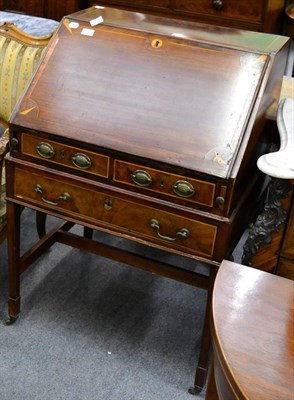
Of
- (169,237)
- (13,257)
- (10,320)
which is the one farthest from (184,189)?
(10,320)

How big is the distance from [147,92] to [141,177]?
25 centimetres

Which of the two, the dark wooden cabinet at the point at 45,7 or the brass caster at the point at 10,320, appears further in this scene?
the dark wooden cabinet at the point at 45,7

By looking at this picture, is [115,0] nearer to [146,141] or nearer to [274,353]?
[146,141]

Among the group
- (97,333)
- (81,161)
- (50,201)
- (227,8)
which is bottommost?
(97,333)

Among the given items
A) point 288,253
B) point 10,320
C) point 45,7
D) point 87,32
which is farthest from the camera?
point 45,7

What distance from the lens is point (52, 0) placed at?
3.39 metres

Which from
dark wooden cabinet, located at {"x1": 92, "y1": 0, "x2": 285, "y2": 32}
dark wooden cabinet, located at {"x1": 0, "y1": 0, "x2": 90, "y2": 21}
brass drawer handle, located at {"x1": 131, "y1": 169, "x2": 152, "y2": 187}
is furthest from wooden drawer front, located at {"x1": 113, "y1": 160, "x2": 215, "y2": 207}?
dark wooden cabinet, located at {"x1": 0, "y1": 0, "x2": 90, "y2": 21}

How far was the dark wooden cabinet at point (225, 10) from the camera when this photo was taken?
287 cm

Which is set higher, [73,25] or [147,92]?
[73,25]

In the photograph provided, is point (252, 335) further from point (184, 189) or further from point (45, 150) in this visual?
point (45, 150)

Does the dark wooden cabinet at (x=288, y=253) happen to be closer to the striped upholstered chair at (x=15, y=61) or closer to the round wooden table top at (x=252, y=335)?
the round wooden table top at (x=252, y=335)

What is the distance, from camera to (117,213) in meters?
1.71

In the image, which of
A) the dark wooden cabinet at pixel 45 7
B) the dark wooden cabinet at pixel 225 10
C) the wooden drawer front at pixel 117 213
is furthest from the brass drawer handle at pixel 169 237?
the dark wooden cabinet at pixel 45 7

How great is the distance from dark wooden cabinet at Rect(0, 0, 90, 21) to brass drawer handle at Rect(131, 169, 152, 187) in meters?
2.02
